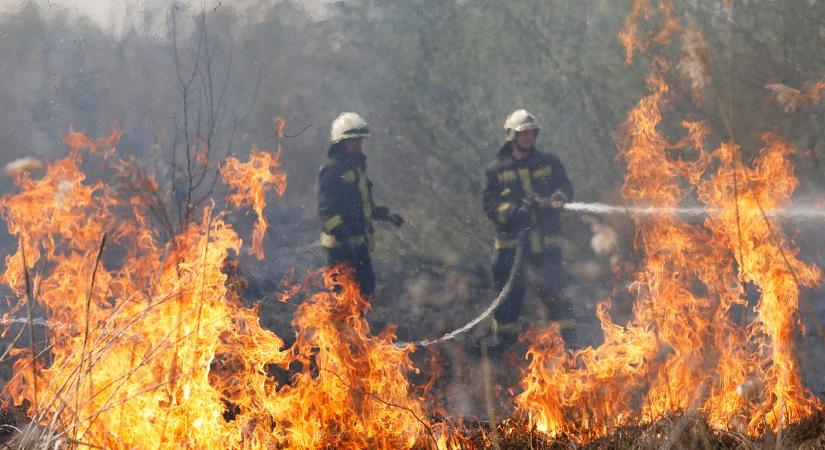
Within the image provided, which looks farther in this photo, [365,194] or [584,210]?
[365,194]

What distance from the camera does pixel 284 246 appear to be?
10.1 meters

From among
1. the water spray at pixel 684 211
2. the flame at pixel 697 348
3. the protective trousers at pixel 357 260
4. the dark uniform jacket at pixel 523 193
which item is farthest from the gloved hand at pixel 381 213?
the flame at pixel 697 348

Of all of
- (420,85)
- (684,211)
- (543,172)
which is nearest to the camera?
(684,211)

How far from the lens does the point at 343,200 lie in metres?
6.76

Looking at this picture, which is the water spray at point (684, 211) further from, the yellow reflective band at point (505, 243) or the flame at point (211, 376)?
the flame at point (211, 376)

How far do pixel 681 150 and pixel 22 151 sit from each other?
9.61 metres

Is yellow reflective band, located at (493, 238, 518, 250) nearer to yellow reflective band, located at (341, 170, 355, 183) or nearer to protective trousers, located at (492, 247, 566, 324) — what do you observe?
protective trousers, located at (492, 247, 566, 324)

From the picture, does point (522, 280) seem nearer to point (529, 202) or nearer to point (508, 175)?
point (529, 202)

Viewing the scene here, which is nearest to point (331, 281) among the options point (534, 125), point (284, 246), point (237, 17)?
point (534, 125)

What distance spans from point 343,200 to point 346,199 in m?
0.03

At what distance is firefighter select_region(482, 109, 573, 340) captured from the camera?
6.80 m

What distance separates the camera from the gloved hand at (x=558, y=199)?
659 centimetres

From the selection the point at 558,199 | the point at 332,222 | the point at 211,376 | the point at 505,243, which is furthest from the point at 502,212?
the point at 211,376

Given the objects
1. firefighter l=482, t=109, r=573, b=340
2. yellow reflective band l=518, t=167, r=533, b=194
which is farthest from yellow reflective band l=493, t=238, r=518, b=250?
yellow reflective band l=518, t=167, r=533, b=194
